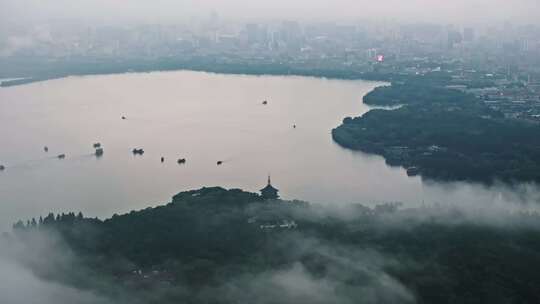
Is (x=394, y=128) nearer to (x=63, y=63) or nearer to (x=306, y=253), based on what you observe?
(x=306, y=253)

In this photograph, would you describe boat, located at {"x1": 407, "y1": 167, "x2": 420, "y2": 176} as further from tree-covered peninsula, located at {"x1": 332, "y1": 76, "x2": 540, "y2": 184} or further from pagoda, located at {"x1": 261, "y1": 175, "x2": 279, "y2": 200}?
pagoda, located at {"x1": 261, "y1": 175, "x2": 279, "y2": 200}

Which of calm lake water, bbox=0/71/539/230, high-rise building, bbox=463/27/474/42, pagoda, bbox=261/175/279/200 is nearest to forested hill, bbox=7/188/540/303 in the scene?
pagoda, bbox=261/175/279/200

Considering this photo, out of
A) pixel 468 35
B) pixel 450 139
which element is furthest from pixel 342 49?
pixel 450 139

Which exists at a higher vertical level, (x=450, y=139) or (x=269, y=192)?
(x=450, y=139)

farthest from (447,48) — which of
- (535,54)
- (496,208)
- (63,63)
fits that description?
(496,208)

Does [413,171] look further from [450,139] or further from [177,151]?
[177,151]

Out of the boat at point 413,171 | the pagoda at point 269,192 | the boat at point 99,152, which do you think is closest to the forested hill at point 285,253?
A: the pagoda at point 269,192
